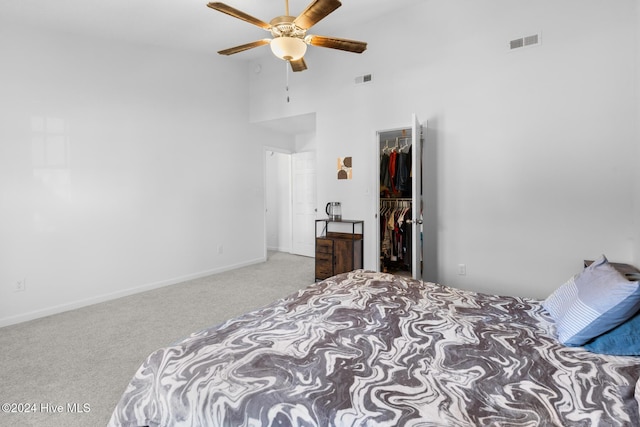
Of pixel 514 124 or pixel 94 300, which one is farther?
pixel 94 300

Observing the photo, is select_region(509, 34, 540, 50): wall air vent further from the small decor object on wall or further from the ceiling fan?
the small decor object on wall

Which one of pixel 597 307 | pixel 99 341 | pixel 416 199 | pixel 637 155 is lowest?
pixel 99 341

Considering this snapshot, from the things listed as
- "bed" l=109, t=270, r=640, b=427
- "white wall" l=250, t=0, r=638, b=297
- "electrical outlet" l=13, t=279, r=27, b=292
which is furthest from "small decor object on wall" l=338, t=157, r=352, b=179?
"electrical outlet" l=13, t=279, r=27, b=292

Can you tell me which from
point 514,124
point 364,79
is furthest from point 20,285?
point 514,124

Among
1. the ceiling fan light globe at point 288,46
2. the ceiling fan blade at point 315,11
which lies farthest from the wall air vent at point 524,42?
the ceiling fan light globe at point 288,46

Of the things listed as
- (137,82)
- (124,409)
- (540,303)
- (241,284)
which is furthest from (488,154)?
(137,82)

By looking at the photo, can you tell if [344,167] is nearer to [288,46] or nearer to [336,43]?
[336,43]

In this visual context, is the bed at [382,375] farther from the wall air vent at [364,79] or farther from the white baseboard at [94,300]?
the wall air vent at [364,79]

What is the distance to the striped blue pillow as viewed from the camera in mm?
1347

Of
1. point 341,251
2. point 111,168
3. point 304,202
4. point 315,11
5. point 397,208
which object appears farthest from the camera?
point 304,202

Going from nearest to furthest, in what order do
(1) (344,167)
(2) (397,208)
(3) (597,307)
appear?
(3) (597,307) < (1) (344,167) < (2) (397,208)

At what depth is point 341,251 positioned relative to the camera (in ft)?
13.9

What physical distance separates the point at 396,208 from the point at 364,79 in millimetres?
1827

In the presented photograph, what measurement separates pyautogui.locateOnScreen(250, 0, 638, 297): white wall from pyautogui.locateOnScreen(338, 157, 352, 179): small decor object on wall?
0.45ft
